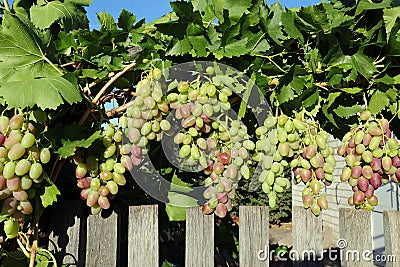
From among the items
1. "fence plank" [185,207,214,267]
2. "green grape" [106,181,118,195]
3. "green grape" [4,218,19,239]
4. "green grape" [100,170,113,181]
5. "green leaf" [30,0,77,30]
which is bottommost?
"fence plank" [185,207,214,267]

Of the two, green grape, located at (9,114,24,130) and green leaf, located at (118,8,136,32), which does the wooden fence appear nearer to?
green grape, located at (9,114,24,130)

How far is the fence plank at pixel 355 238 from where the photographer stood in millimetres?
1270

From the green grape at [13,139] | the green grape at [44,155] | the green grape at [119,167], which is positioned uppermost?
the green grape at [13,139]

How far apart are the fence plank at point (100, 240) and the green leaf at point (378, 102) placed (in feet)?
2.52

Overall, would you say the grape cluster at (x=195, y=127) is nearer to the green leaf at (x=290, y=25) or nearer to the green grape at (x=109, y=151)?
the green grape at (x=109, y=151)

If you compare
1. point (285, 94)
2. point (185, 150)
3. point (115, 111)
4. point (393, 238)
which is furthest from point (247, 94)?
point (393, 238)

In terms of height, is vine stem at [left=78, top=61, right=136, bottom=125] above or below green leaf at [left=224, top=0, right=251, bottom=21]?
below

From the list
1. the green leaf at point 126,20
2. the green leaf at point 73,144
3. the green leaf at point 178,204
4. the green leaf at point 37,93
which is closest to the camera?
the green leaf at point 37,93

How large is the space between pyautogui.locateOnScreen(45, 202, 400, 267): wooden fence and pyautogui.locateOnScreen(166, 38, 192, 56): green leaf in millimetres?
468

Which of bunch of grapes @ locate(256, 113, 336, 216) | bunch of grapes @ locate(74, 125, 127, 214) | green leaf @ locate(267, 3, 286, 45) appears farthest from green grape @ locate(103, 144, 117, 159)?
green leaf @ locate(267, 3, 286, 45)

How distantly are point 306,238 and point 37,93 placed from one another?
0.88 meters

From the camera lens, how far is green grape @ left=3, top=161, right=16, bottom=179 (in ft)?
3.07

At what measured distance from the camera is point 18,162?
3.12 feet

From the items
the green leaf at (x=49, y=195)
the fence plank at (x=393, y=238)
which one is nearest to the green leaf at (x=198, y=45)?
the green leaf at (x=49, y=195)
